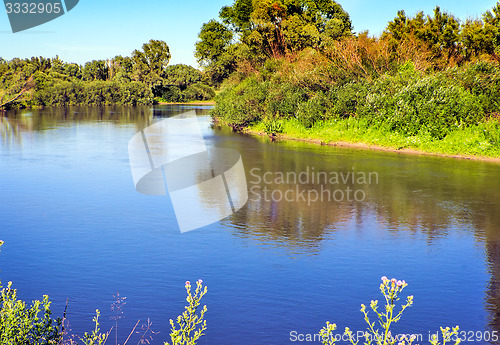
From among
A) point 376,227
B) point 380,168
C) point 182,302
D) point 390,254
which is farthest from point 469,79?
point 182,302

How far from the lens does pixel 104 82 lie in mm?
111625

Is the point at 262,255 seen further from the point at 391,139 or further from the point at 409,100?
the point at 409,100

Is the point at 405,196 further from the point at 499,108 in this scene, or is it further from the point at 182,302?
the point at 499,108

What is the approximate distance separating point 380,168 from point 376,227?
906cm

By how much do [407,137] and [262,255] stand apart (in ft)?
59.8

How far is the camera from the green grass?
23.7 meters

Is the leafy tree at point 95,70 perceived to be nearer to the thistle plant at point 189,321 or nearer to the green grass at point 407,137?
the green grass at point 407,137

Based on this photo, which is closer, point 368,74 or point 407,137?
point 407,137

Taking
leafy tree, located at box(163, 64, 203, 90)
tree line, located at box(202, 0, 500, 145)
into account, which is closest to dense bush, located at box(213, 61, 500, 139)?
tree line, located at box(202, 0, 500, 145)

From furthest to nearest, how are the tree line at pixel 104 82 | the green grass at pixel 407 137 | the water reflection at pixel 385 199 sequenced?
the tree line at pixel 104 82 < the green grass at pixel 407 137 < the water reflection at pixel 385 199

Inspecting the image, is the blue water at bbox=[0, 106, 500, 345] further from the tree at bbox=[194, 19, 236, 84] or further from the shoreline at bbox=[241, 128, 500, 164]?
the tree at bbox=[194, 19, 236, 84]

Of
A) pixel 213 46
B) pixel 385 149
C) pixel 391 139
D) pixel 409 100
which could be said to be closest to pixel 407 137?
pixel 391 139

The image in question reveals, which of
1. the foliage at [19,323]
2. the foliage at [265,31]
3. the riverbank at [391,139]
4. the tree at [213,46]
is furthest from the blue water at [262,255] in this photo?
the tree at [213,46]

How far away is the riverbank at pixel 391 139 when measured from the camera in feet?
77.8
